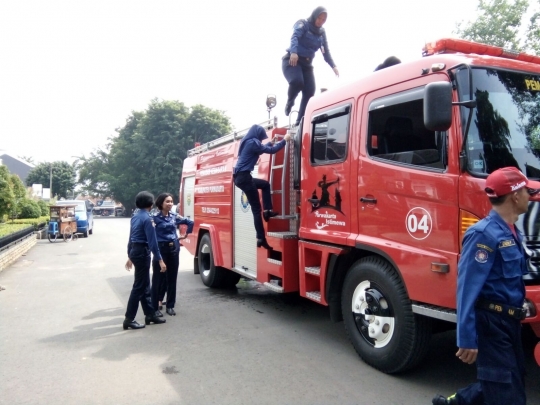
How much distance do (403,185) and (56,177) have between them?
2866 inches

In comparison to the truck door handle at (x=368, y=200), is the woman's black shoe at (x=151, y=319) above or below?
below

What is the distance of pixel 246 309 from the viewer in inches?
285

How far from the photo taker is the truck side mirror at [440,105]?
3402 mm

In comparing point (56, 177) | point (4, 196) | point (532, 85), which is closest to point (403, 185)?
point (532, 85)

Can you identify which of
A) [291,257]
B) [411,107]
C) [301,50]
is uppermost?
[301,50]

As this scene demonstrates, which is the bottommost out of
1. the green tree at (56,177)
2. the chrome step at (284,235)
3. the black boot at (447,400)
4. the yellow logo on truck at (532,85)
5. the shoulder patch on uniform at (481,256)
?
the black boot at (447,400)

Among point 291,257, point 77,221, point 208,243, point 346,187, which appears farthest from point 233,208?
point 77,221

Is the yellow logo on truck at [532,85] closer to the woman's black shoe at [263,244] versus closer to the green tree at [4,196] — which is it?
the woman's black shoe at [263,244]

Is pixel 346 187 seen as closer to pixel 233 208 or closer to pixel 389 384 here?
pixel 389 384

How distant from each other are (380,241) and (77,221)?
2060 centimetres

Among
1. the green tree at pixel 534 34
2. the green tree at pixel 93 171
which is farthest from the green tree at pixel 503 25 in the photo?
the green tree at pixel 93 171

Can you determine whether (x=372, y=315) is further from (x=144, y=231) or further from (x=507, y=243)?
(x=144, y=231)

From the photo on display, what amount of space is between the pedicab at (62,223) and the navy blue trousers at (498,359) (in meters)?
20.5

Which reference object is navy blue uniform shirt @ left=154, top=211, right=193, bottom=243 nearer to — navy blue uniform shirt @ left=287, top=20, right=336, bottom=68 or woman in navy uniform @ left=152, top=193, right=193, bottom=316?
woman in navy uniform @ left=152, top=193, right=193, bottom=316
